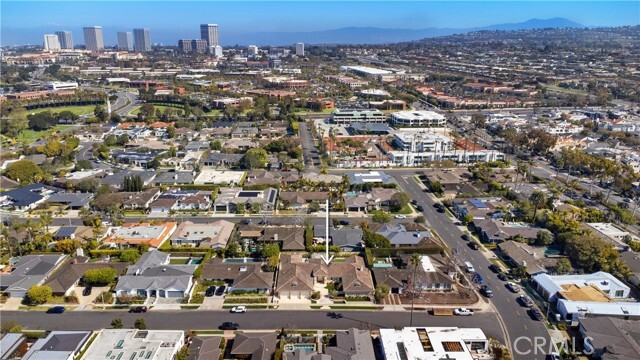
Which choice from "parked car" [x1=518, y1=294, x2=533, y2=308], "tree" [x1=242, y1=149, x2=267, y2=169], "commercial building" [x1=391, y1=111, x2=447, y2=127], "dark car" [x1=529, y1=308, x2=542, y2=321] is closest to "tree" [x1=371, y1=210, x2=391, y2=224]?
"parked car" [x1=518, y1=294, x2=533, y2=308]

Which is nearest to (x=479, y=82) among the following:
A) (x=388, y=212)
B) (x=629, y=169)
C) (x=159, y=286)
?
(x=629, y=169)

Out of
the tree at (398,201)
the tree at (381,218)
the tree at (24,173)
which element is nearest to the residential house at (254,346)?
the tree at (381,218)

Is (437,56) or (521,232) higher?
(437,56)

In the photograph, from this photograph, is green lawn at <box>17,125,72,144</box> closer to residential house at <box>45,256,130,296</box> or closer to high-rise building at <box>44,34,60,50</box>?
residential house at <box>45,256,130,296</box>

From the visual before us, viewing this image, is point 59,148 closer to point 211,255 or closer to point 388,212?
point 211,255

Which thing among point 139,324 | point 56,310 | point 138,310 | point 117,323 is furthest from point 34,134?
point 139,324

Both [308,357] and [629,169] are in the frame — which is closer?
[308,357]
